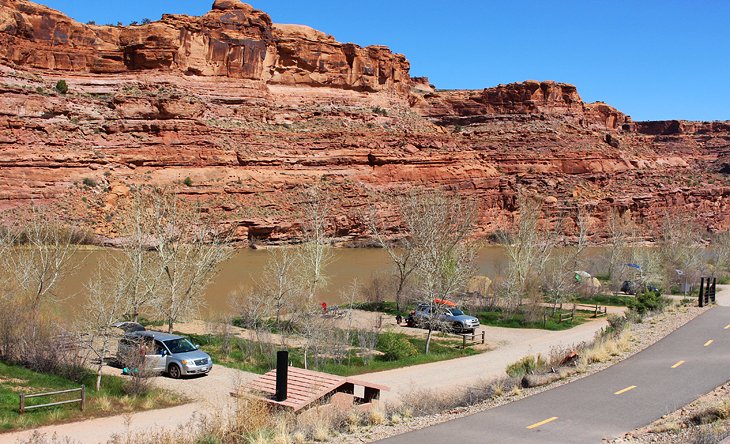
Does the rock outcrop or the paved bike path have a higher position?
the rock outcrop

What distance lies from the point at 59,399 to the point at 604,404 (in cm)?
1160

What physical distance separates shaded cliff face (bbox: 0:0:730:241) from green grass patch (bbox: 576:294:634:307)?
3262 cm

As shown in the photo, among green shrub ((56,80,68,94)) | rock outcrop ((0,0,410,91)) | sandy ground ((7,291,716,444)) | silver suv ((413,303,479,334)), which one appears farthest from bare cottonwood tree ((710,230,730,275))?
green shrub ((56,80,68,94))

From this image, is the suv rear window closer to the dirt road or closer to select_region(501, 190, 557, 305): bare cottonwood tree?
the dirt road

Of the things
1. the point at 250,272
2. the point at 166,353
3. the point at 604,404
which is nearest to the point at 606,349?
the point at 604,404

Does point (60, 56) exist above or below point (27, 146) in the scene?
above

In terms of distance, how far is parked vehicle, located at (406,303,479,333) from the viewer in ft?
85.9

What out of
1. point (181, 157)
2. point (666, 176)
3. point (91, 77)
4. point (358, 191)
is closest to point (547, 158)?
point (666, 176)

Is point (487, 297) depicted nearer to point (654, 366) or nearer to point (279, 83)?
point (654, 366)

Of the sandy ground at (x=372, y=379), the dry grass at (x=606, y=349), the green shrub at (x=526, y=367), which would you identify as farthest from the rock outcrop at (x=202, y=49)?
the dry grass at (x=606, y=349)

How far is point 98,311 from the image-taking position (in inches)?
728

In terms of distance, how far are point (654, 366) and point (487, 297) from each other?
57.4 feet

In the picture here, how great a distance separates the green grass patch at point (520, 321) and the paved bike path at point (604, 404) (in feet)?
31.9

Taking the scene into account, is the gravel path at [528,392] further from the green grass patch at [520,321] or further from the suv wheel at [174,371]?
the suv wheel at [174,371]
